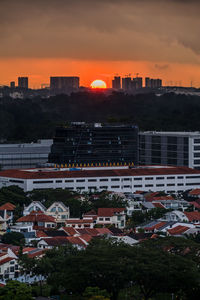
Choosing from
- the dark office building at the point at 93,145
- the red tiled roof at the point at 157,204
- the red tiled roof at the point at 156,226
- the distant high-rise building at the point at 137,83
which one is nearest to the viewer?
the red tiled roof at the point at 156,226

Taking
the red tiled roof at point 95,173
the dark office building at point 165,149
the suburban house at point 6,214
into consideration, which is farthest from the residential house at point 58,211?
the dark office building at point 165,149

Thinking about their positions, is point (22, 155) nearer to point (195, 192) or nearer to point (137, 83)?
point (195, 192)

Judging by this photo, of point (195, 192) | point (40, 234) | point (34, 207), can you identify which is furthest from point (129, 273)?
point (195, 192)

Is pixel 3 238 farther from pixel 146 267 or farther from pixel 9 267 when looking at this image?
pixel 146 267

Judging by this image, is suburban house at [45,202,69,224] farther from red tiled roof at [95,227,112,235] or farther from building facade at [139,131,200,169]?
building facade at [139,131,200,169]

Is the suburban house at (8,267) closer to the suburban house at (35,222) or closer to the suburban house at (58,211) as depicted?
the suburban house at (35,222)

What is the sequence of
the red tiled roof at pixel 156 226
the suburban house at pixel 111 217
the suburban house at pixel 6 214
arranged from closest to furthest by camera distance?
the red tiled roof at pixel 156 226, the suburban house at pixel 6 214, the suburban house at pixel 111 217
